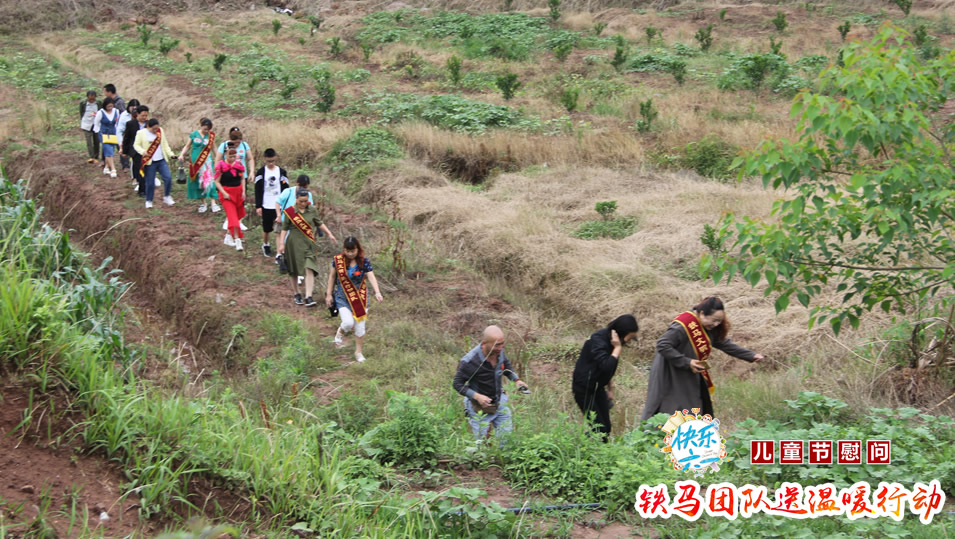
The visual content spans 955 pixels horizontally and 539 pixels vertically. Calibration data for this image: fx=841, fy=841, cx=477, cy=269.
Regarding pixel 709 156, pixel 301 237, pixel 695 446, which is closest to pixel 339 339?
pixel 301 237

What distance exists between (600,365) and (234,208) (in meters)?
6.98

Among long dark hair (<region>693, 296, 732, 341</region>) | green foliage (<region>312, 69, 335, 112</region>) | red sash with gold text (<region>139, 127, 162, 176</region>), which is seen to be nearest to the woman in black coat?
long dark hair (<region>693, 296, 732, 341</region>)

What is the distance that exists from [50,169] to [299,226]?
813 cm

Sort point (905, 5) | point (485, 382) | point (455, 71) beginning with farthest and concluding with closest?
point (905, 5) → point (455, 71) → point (485, 382)

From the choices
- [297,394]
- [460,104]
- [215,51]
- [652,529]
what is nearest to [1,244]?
[297,394]

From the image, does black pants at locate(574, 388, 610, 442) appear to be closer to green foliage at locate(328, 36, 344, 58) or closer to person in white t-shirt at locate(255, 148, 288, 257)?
person in white t-shirt at locate(255, 148, 288, 257)

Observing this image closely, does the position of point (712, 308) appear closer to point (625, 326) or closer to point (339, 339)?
point (625, 326)

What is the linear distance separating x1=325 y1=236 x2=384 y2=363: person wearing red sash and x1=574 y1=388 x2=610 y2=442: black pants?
9.19 feet

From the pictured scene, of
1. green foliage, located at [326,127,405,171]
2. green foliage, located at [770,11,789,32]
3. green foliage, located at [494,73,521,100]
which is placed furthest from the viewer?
green foliage, located at [770,11,789,32]

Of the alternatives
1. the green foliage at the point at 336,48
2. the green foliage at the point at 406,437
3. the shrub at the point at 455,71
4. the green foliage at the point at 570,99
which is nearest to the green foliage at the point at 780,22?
the green foliage at the point at 570,99

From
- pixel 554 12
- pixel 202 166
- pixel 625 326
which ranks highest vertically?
pixel 554 12

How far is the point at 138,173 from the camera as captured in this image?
13.9m

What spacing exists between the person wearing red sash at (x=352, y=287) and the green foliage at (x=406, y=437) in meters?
2.88

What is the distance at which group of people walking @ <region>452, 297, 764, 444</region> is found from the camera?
253 inches
